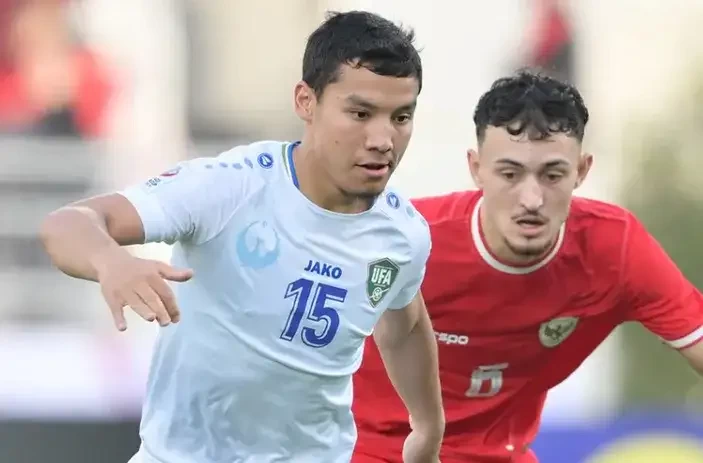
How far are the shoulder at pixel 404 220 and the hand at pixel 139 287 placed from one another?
3.70ft

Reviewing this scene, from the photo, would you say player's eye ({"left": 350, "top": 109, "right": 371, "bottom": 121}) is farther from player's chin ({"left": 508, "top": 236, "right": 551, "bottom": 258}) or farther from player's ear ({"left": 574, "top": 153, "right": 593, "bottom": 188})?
player's ear ({"left": 574, "top": 153, "right": 593, "bottom": 188})

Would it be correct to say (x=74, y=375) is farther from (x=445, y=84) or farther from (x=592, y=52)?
(x=592, y=52)

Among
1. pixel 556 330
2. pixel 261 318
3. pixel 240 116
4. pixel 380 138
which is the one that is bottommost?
pixel 240 116

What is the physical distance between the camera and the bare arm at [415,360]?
435 centimetres

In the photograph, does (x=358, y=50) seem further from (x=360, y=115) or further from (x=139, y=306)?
(x=139, y=306)

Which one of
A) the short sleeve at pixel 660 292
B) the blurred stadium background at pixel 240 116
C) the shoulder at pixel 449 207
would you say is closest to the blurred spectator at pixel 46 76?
the blurred stadium background at pixel 240 116

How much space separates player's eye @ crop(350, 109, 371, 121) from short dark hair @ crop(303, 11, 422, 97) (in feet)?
0.37

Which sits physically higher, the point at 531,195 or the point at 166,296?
the point at 166,296

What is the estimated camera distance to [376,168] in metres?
3.84

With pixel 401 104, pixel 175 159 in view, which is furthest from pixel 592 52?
pixel 401 104

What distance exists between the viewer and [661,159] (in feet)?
35.5

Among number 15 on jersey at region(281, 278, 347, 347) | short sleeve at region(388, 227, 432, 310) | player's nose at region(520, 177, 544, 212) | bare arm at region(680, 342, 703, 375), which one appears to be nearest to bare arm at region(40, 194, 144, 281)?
number 15 on jersey at region(281, 278, 347, 347)

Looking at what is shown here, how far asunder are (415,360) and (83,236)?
150cm

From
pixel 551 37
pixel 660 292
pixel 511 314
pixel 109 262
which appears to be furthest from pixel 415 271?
pixel 551 37
